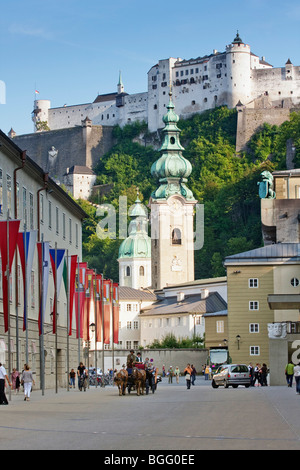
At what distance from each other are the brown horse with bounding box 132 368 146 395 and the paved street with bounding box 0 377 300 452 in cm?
1061

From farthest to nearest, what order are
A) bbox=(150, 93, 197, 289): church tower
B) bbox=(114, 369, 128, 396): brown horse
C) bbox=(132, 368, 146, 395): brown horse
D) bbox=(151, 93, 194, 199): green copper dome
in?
1. bbox=(151, 93, 194, 199): green copper dome
2. bbox=(150, 93, 197, 289): church tower
3. bbox=(132, 368, 146, 395): brown horse
4. bbox=(114, 369, 128, 396): brown horse

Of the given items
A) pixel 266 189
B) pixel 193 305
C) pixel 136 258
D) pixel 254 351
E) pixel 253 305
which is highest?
pixel 136 258

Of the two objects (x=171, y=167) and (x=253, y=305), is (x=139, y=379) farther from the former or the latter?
(x=171, y=167)

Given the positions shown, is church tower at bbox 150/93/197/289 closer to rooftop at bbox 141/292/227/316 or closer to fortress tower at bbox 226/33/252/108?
rooftop at bbox 141/292/227/316

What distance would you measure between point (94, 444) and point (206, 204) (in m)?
167

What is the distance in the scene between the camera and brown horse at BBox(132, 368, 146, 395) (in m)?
41.1

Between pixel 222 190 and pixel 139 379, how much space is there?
473ft

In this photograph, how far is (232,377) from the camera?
54.8 m

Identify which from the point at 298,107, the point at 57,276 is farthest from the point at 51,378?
the point at 298,107

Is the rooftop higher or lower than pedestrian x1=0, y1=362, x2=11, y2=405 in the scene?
higher

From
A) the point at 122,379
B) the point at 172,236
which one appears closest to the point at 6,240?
the point at 122,379

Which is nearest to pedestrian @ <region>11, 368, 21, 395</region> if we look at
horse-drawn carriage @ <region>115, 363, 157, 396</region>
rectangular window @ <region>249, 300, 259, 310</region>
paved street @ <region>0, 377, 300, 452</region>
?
horse-drawn carriage @ <region>115, 363, 157, 396</region>

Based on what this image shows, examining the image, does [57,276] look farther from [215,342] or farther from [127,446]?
[215,342]

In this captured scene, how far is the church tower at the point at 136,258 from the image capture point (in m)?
173
